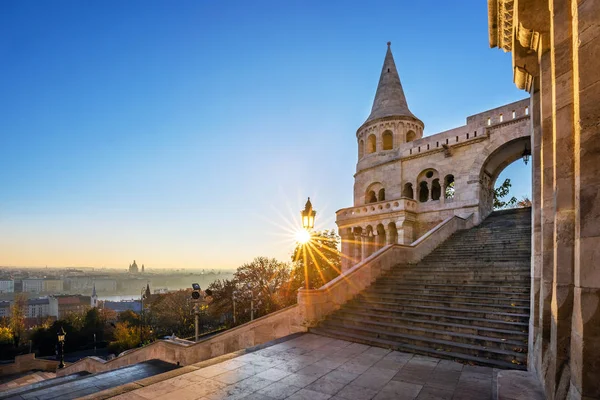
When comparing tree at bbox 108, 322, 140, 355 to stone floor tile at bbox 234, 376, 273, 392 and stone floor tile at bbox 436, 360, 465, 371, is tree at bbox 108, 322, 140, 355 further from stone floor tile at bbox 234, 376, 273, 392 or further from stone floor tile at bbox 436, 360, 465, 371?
stone floor tile at bbox 436, 360, 465, 371

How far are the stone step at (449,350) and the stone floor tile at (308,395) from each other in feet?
9.55

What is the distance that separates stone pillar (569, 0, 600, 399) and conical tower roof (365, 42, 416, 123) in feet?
83.8

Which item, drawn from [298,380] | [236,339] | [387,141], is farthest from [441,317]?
[387,141]

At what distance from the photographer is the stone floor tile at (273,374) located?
5156mm

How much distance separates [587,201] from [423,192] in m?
24.0

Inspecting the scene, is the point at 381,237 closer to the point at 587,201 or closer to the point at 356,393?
the point at 356,393

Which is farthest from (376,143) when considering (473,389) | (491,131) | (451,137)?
(473,389)

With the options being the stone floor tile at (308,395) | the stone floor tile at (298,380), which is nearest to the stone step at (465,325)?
the stone floor tile at (298,380)

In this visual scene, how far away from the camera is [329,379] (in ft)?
16.5

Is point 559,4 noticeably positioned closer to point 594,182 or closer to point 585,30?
point 585,30

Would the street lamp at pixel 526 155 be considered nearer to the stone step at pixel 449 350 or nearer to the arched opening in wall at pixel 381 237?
the arched opening in wall at pixel 381 237

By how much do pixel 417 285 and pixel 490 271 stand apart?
242cm

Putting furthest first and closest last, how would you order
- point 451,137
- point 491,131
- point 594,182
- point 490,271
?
1. point 451,137
2. point 491,131
3. point 490,271
4. point 594,182

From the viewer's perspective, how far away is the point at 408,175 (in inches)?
943
